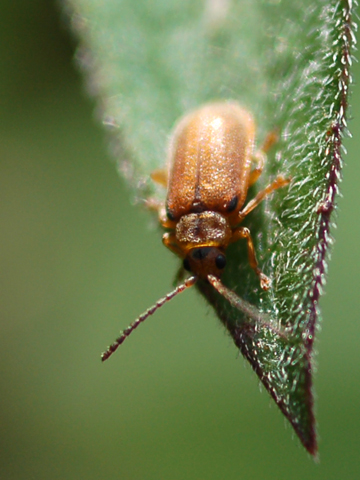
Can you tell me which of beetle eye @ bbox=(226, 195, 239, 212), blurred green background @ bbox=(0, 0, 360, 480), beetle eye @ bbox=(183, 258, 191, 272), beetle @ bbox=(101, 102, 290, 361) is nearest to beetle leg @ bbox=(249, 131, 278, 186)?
beetle @ bbox=(101, 102, 290, 361)

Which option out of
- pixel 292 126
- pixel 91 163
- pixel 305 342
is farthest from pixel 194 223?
pixel 91 163

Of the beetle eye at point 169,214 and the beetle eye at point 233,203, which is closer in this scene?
the beetle eye at point 233,203

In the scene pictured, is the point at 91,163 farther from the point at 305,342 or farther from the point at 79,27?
the point at 305,342

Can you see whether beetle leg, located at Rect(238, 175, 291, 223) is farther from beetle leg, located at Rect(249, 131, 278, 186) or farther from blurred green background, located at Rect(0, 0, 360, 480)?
blurred green background, located at Rect(0, 0, 360, 480)

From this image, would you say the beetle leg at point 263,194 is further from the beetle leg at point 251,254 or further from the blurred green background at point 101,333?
the blurred green background at point 101,333

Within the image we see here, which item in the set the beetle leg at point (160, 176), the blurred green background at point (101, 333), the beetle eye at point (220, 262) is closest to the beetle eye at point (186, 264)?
the beetle eye at point (220, 262)

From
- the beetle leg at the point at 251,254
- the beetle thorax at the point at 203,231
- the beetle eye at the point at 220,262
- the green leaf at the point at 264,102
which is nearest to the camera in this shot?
the green leaf at the point at 264,102

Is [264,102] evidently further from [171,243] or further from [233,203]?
[171,243]
